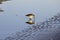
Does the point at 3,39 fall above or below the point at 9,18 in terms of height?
below

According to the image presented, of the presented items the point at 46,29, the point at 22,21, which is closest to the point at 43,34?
the point at 46,29

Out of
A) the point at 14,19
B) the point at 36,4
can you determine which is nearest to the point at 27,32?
the point at 14,19

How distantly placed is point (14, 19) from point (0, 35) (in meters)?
0.26

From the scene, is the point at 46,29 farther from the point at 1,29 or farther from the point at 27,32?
the point at 1,29

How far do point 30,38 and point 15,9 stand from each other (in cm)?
40

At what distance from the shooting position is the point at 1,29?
2.24 meters

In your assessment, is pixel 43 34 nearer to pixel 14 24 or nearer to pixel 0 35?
pixel 14 24

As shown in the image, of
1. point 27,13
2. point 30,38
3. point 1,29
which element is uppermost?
point 27,13

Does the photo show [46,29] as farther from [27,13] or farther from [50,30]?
[27,13]

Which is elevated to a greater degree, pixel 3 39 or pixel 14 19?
pixel 14 19

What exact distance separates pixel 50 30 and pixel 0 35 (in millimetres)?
622

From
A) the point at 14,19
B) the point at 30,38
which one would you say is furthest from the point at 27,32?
the point at 14,19

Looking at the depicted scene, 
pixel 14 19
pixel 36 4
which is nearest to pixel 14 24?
pixel 14 19

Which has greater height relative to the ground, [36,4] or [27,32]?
[36,4]
